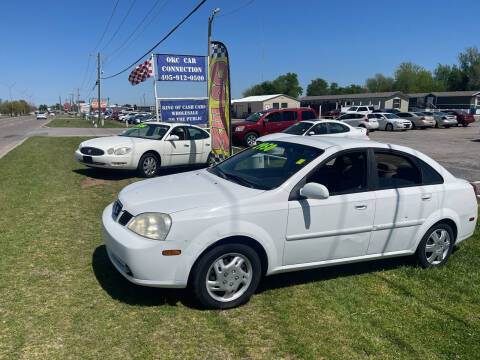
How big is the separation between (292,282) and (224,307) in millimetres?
990

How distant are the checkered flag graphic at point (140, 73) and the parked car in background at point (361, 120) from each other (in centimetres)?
1874

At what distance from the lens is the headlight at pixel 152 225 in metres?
3.37

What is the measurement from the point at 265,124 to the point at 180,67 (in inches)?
264

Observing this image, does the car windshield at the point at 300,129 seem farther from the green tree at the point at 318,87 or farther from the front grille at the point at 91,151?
the green tree at the point at 318,87

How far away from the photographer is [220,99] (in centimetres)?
902

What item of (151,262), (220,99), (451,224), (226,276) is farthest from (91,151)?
(451,224)

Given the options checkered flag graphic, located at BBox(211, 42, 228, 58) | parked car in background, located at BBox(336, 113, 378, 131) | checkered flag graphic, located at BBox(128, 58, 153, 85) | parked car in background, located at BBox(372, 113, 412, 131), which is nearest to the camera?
checkered flag graphic, located at BBox(211, 42, 228, 58)

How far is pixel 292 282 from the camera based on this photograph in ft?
14.0

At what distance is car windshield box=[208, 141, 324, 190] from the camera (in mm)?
3980

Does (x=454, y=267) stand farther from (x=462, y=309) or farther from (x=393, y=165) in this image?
(x=393, y=165)

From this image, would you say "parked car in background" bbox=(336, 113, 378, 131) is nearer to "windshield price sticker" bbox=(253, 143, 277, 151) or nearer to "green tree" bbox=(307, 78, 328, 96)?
"windshield price sticker" bbox=(253, 143, 277, 151)

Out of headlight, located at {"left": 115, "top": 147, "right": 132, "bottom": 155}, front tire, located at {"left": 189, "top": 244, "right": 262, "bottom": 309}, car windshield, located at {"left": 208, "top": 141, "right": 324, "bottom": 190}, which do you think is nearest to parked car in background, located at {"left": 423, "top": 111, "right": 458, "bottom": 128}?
headlight, located at {"left": 115, "top": 147, "right": 132, "bottom": 155}

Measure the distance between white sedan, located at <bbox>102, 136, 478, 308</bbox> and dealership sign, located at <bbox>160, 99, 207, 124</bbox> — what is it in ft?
28.1

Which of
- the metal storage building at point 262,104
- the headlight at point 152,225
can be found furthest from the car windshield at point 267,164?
the metal storage building at point 262,104
